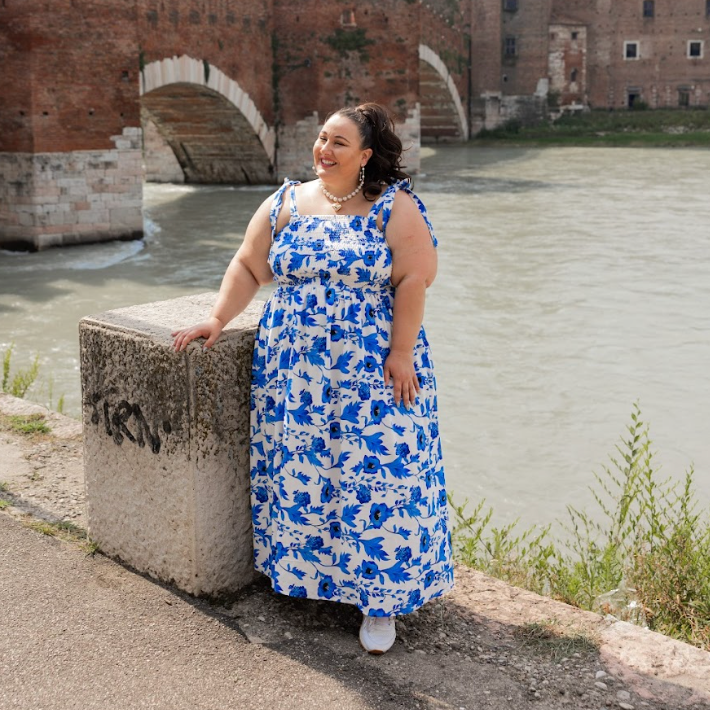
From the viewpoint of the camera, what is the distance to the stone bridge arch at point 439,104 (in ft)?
94.2

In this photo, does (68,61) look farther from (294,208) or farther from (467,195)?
(294,208)

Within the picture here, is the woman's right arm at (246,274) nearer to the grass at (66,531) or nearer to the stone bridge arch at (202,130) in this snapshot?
the grass at (66,531)

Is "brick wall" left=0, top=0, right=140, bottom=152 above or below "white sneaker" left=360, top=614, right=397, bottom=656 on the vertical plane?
above

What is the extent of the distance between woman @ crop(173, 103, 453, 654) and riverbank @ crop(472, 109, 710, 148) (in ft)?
96.2

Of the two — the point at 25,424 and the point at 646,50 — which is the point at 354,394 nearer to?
the point at 25,424

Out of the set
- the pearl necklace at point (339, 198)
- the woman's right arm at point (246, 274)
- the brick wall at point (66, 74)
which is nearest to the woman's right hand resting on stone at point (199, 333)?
the woman's right arm at point (246, 274)

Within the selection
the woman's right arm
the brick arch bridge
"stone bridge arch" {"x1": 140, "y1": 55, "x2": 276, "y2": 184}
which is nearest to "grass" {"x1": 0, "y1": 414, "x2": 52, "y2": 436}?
the woman's right arm

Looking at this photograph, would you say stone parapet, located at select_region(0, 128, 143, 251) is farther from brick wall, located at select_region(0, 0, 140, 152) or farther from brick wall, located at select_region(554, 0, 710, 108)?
brick wall, located at select_region(554, 0, 710, 108)

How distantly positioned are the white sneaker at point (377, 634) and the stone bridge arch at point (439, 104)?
26.4 m

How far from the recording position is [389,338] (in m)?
2.37

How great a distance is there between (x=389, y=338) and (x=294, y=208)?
40 centimetres

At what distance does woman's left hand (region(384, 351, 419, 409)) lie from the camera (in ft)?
7.60

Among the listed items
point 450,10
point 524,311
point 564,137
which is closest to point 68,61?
point 524,311

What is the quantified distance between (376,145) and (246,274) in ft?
1.47
